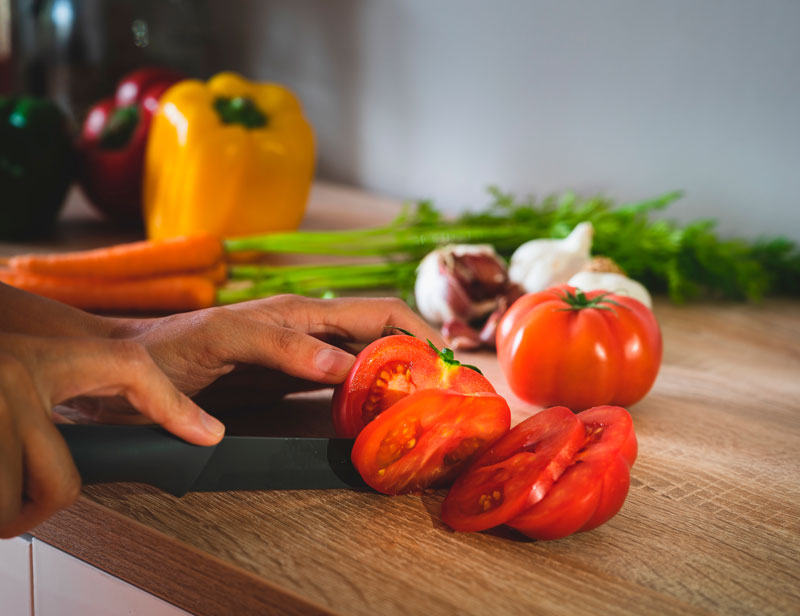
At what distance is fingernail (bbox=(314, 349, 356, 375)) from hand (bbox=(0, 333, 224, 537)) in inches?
5.8

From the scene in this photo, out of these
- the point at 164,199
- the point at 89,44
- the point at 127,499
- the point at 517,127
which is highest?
the point at 89,44

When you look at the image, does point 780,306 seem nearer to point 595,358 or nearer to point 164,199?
point 595,358

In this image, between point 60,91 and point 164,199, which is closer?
point 164,199

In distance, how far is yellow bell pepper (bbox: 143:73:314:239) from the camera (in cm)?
139

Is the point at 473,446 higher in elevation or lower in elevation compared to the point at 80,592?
higher

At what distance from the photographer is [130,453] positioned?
59 cm

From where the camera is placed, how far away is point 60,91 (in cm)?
190

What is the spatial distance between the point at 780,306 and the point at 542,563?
3.33ft

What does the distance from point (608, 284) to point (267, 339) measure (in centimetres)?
53

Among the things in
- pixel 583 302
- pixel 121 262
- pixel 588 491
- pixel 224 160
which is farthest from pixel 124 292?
pixel 588 491

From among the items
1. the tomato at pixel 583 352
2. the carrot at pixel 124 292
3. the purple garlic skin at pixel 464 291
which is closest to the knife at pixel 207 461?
the tomato at pixel 583 352

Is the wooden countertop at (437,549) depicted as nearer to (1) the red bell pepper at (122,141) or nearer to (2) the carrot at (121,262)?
(2) the carrot at (121,262)

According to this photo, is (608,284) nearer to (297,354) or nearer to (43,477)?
(297,354)

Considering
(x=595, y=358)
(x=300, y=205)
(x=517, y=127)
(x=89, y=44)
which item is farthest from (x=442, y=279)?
(x=89, y=44)
